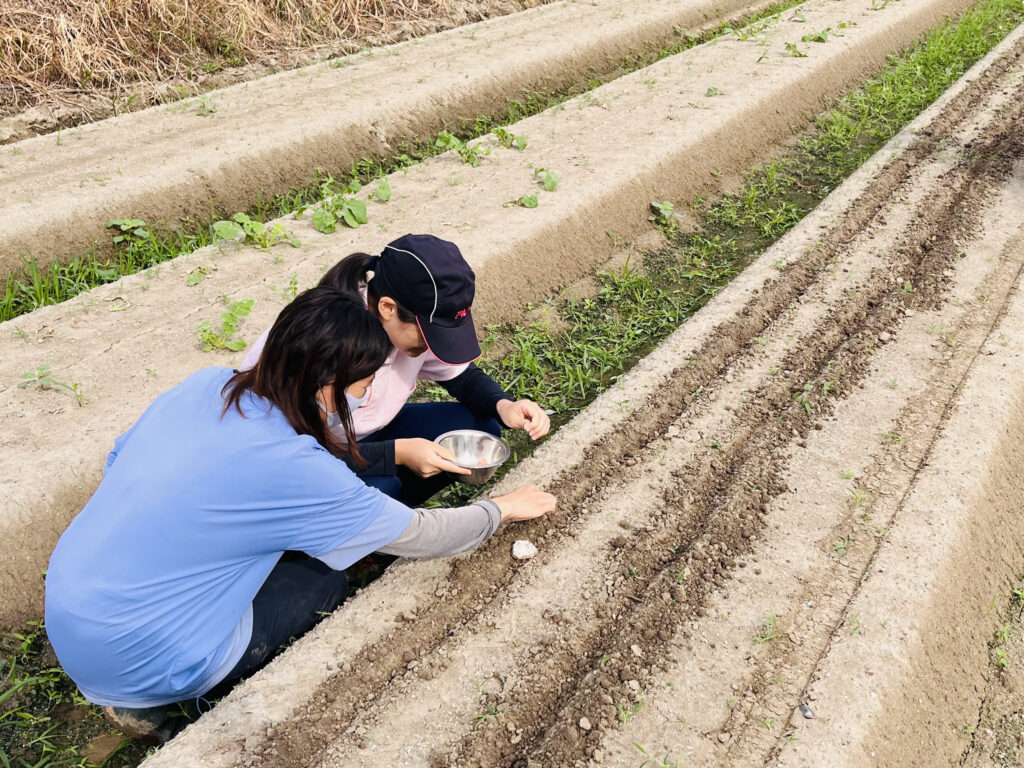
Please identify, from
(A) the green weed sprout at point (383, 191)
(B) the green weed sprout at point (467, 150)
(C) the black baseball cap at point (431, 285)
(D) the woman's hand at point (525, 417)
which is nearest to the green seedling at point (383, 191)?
(A) the green weed sprout at point (383, 191)

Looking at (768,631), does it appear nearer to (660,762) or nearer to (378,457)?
(660,762)

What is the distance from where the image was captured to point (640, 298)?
448 centimetres

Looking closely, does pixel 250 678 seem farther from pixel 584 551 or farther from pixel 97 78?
pixel 97 78

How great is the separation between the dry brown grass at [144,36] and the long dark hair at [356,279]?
5.55m

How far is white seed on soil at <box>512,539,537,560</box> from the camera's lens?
2717 millimetres

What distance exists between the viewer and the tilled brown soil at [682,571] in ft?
7.27

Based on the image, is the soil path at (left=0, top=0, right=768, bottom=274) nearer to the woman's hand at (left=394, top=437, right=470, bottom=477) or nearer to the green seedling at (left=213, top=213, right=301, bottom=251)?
the green seedling at (left=213, top=213, right=301, bottom=251)

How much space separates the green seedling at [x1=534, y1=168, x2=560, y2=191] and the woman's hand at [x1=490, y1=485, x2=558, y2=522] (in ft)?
9.02

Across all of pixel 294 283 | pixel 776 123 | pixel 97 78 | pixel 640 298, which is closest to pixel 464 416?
pixel 294 283

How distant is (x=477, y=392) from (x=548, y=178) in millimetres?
2346

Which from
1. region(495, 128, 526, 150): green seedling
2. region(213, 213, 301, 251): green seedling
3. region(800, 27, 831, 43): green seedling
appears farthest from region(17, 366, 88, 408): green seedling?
region(800, 27, 831, 43): green seedling

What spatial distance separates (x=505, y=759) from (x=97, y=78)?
22.9 ft

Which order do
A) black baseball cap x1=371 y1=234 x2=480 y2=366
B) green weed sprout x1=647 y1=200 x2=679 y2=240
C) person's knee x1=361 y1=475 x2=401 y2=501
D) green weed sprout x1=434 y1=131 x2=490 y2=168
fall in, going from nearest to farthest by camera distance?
black baseball cap x1=371 y1=234 x2=480 y2=366, person's knee x1=361 y1=475 x2=401 y2=501, green weed sprout x1=647 y1=200 x2=679 y2=240, green weed sprout x1=434 y1=131 x2=490 y2=168

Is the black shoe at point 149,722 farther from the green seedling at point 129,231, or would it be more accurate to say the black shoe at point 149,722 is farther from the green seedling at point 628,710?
the green seedling at point 129,231
